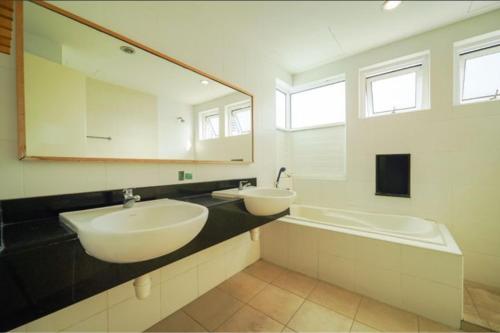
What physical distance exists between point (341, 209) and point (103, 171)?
234cm

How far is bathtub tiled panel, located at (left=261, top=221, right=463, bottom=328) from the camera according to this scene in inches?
49.3

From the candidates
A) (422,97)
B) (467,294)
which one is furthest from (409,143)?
(467,294)

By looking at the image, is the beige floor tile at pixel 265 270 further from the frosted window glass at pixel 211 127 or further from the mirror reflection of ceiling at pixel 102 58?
the mirror reflection of ceiling at pixel 102 58

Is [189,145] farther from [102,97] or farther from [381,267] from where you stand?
[381,267]

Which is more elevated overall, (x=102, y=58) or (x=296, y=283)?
(x=102, y=58)

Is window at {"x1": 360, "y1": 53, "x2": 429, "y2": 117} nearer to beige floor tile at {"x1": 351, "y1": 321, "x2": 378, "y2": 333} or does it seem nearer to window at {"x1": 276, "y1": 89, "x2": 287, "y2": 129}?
window at {"x1": 276, "y1": 89, "x2": 287, "y2": 129}

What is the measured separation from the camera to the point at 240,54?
1870 millimetres

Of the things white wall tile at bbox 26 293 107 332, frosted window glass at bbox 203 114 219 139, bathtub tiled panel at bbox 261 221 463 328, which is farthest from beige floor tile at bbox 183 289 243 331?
frosted window glass at bbox 203 114 219 139

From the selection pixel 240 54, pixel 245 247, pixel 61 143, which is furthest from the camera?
pixel 245 247

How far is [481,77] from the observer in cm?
171

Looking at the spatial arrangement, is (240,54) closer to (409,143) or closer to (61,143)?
(61,143)

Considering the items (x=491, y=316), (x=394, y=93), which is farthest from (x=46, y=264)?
(x=394, y=93)

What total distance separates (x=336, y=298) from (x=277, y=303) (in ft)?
1.56

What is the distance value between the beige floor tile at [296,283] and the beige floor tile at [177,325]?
74 cm
